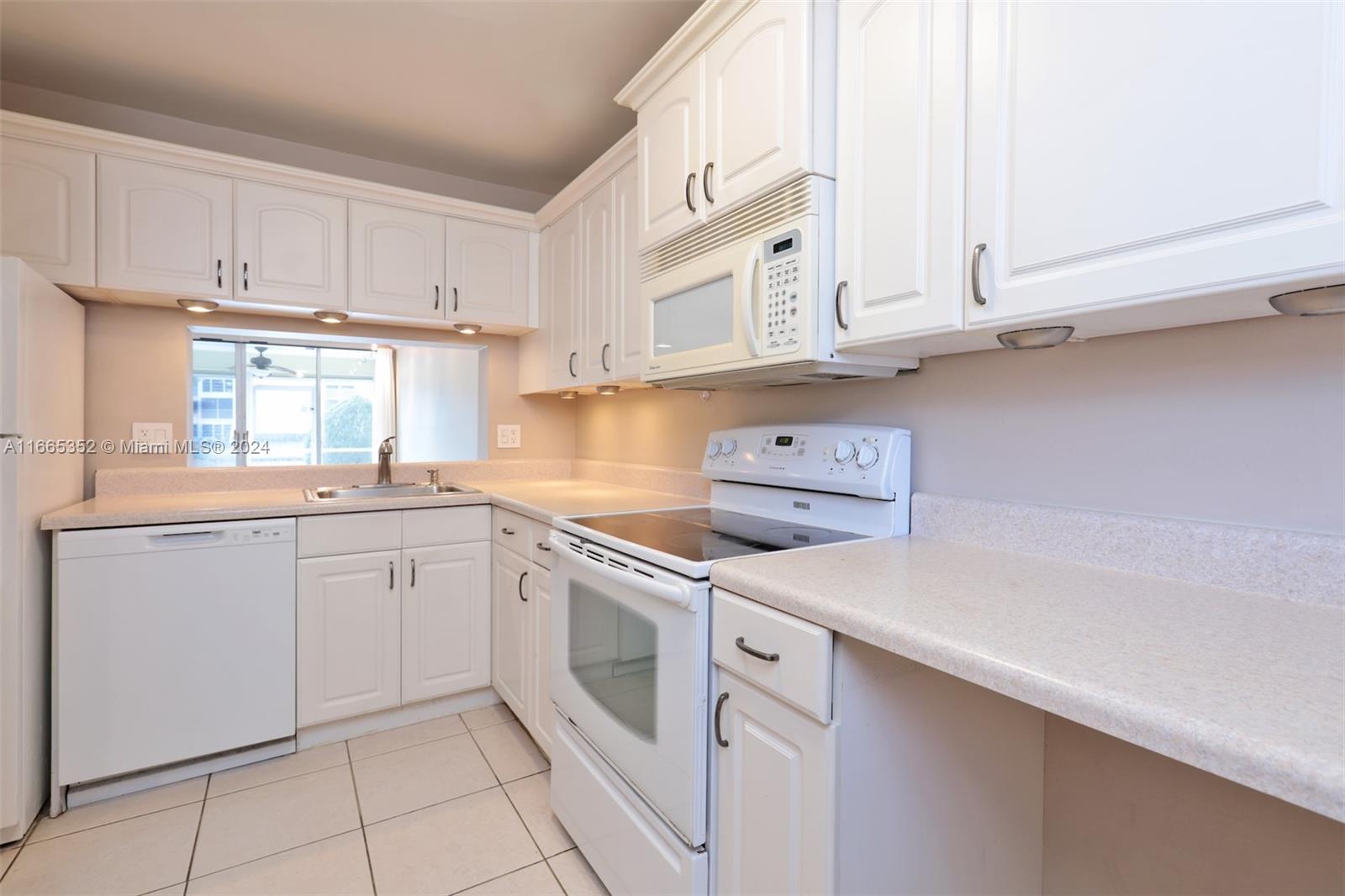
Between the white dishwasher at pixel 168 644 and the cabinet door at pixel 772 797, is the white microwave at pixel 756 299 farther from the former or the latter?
the white dishwasher at pixel 168 644

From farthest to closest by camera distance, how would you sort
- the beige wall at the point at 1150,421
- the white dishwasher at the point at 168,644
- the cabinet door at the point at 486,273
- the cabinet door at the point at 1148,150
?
the cabinet door at the point at 486,273, the white dishwasher at the point at 168,644, the beige wall at the point at 1150,421, the cabinet door at the point at 1148,150

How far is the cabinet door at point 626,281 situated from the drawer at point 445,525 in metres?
0.83

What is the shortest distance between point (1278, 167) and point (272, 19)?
2466mm

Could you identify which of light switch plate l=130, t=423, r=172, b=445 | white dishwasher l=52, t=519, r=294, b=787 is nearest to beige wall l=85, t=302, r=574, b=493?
light switch plate l=130, t=423, r=172, b=445

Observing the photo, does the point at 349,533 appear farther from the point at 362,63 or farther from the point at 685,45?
the point at 685,45

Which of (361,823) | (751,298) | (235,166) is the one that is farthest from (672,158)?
(361,823)

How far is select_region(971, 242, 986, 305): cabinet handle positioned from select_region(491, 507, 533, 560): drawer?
5.04 ft

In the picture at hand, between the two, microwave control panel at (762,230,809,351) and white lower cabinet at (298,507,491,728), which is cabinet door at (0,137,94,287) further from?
microwave control panel at (762,230,809,351)

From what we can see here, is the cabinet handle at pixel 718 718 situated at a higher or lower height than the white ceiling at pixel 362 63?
lower

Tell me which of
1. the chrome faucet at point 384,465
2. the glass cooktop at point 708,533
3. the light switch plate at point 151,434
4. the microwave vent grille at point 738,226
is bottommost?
the glass cooktop at point 708,533

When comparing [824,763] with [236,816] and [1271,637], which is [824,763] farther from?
[236,816]

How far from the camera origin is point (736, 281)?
1483 millimetres

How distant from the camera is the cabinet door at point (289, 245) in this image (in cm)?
228

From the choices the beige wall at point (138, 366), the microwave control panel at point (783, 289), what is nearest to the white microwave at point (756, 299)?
the microwave control panel at point (783, 289)
